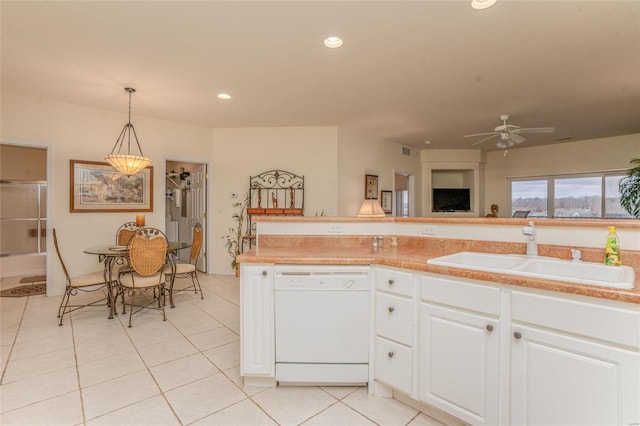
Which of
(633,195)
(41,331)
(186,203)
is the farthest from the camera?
(186,203)

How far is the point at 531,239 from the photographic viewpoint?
182cm

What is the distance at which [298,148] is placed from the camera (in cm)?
522

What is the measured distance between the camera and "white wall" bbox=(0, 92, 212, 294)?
381 centimetres

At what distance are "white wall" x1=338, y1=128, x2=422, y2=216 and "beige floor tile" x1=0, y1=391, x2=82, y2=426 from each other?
407 cm

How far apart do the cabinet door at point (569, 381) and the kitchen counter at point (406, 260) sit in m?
0.21

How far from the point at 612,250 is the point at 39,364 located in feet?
12.3

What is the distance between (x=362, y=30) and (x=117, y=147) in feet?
12.7

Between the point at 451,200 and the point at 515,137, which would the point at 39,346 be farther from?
the point at 451,200

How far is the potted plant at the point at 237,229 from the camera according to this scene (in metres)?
5.27

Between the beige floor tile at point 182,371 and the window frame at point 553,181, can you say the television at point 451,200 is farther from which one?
the beige floor tile at point 182,371

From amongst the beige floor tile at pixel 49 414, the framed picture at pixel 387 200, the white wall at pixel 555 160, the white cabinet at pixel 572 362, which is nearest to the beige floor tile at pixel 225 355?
the beige floor tile at pixel 49 414

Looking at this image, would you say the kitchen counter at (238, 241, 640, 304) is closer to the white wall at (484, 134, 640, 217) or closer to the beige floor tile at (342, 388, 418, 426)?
the beige floor tile at (342, 388, 418, 426)

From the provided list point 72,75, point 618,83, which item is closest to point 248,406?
point 72,75

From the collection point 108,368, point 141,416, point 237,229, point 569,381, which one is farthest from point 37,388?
point 237,229
